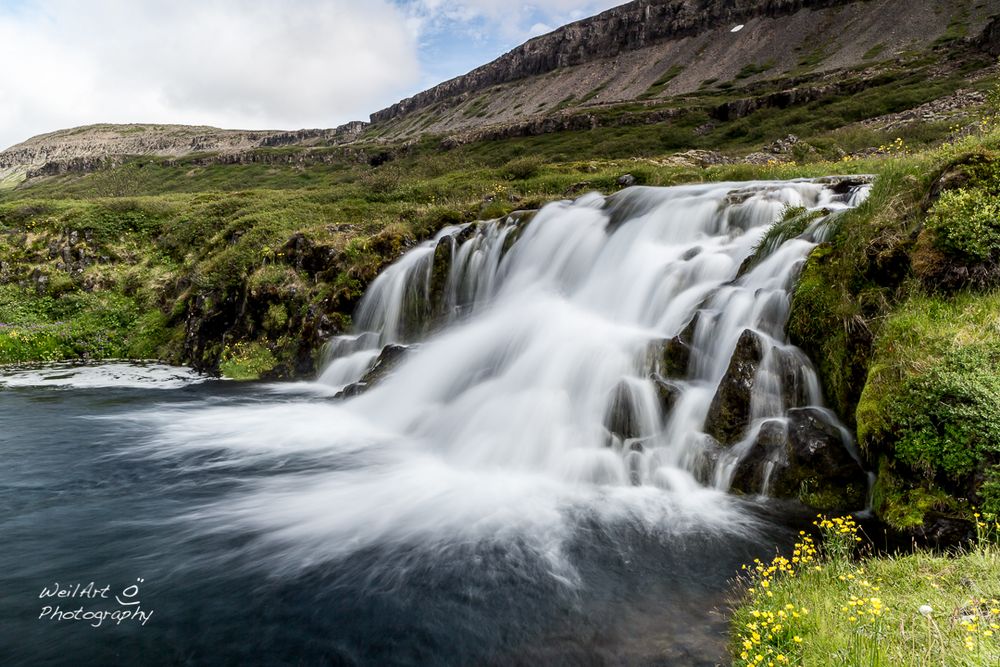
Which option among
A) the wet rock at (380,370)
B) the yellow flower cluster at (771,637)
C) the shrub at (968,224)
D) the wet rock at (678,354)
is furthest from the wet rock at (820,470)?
the wet rock at (380,370)

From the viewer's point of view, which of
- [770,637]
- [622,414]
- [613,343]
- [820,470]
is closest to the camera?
[770,637]

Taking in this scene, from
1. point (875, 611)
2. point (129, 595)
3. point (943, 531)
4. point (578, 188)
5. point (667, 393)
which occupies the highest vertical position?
point (578, 188)

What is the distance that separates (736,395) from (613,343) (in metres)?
2.74

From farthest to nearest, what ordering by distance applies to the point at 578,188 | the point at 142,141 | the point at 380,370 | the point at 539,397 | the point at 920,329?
the point at 142,141 < the point at 578,188 < the point at 380,370 < the point at 539,397 < the point at 920,329

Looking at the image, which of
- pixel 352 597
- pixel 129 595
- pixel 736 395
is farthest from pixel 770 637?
pixel 129 595

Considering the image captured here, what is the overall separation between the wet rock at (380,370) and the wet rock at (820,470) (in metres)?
8.51

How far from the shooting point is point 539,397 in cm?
930

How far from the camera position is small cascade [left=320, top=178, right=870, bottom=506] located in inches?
291

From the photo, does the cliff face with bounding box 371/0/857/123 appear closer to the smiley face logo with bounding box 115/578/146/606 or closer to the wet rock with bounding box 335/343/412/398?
the wet rock with bounding box 335/343/412/398

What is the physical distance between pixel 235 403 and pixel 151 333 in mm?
9797

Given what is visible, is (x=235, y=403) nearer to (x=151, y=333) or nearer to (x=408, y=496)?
(x=408, y=496)

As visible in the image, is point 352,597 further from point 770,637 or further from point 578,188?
point 578,188

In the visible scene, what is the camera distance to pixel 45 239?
83.7 feet

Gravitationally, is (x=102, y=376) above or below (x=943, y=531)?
above
